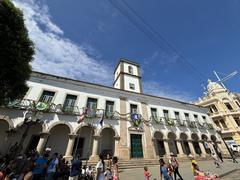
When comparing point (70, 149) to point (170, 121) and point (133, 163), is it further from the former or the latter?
point (170, 121)

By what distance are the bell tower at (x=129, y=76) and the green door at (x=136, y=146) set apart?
26.4 ft

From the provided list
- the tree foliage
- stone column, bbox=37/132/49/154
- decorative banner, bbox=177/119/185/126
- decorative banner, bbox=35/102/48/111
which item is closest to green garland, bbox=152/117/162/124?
decorative banner, bbox=177/119/185/126

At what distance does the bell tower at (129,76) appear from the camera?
21.8 metres

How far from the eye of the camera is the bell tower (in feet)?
71.4

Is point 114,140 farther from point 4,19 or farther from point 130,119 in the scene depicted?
point 4,19

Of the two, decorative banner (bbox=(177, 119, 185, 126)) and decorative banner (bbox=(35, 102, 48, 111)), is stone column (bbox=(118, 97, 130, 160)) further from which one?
decorative banner (bbox=(177, 119, 185, 126))

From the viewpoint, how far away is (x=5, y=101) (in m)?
7.95

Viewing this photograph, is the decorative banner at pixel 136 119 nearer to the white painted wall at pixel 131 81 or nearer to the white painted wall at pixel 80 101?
the white painted wall at pixel 80 101

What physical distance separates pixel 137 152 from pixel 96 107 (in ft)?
23.3

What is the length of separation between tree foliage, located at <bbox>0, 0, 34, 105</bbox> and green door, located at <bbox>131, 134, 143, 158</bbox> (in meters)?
12.1

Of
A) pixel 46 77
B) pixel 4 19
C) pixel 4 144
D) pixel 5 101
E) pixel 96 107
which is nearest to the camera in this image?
pixel 4 19

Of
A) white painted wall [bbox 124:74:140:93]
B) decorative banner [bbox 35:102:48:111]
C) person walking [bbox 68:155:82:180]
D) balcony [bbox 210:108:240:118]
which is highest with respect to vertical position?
white painted wall [bbox 124:74:140:93]

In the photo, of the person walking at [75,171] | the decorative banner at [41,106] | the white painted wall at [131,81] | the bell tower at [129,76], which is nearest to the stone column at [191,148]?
the bell tower at [129,76]

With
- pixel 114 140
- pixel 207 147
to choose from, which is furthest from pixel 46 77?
pixel 207 147
